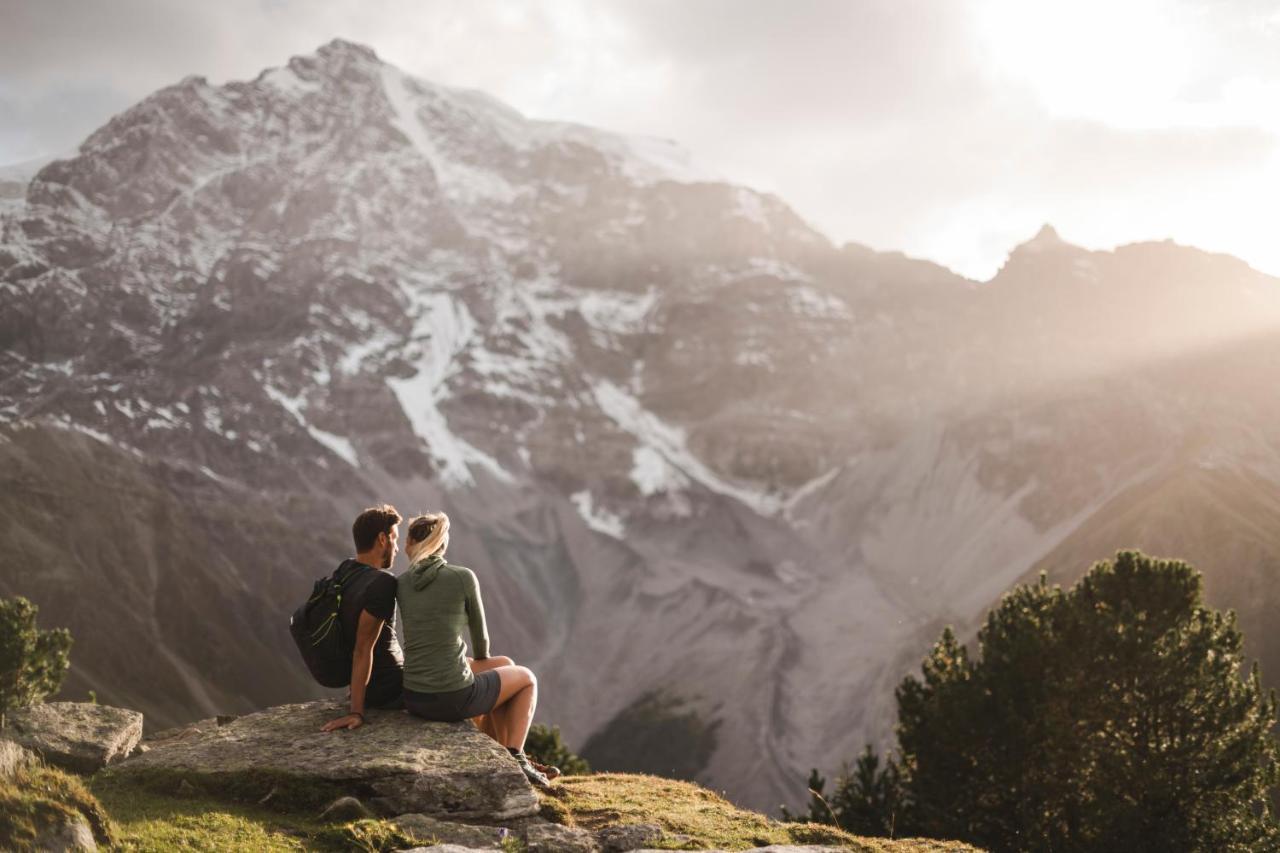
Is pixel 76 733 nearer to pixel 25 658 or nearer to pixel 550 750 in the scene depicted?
pixel 550 750

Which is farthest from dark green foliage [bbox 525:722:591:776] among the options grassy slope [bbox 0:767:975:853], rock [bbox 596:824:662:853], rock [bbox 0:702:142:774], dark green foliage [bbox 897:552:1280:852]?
rock [bbox 596:824:662:853]

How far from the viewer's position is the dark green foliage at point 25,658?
54.3 meters

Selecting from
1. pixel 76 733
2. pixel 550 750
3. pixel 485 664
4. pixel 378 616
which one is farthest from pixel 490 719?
pixel 550 750

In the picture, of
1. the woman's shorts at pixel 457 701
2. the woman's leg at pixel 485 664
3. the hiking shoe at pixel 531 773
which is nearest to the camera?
the woman's shorts at pixel 457 701

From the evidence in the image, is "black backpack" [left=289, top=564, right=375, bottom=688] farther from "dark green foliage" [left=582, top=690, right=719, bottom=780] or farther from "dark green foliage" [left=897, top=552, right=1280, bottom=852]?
"dark green foliage" [left=582, top=690, right=719, bottom=780]

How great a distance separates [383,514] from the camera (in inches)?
547

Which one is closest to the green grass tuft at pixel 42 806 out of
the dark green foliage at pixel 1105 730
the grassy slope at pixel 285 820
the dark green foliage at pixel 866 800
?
the grassy slope at pixel 285 820

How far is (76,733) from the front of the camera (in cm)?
1370

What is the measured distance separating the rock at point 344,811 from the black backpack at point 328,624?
1.71m

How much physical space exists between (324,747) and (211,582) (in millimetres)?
198465

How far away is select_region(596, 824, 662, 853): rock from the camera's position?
41.5 ft

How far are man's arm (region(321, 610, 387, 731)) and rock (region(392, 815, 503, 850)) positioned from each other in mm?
1866

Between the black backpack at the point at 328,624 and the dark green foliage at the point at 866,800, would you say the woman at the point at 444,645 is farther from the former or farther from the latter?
the dark green foliage at the point at 866,800

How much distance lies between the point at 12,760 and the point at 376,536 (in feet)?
15.0
